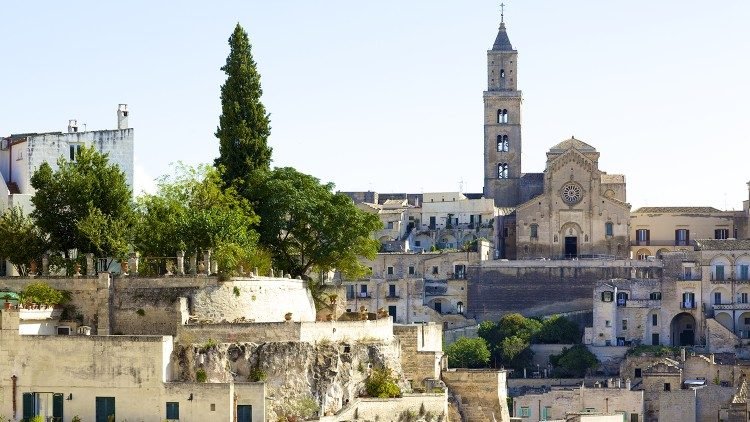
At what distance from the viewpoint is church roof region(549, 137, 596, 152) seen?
106312mm

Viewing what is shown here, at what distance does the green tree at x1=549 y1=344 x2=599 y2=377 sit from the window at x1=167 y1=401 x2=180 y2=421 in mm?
46630

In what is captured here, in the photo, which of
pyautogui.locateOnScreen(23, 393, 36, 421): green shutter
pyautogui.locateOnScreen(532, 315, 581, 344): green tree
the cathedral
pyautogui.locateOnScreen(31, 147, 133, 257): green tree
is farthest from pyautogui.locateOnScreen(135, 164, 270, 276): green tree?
the cathedral

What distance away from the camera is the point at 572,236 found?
4102 inches

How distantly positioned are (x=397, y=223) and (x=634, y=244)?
551 inches

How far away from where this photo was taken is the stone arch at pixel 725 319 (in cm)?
9319

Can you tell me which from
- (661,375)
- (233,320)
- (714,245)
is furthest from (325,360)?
(714,245)

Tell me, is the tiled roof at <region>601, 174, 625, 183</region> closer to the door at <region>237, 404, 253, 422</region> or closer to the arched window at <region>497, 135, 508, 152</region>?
the arched window at <region>497, 135, 508, 152</region>

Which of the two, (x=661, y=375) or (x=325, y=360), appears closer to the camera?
(x=325, y=360)

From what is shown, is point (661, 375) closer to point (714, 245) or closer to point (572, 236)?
point (714, 245)

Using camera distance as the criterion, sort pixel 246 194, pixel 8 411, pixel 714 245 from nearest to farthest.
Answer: pixel 8 411 < pixel 246 194 < pixel 714 245

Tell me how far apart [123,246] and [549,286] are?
50173 mm

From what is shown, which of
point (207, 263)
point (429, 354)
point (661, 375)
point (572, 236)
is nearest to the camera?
point (207, 263)

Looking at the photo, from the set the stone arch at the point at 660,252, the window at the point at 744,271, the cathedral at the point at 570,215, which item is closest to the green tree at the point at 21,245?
the window at the point at 744,271

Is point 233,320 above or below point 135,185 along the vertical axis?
below
